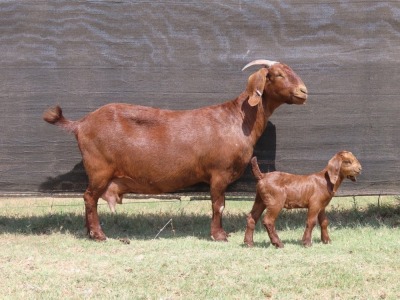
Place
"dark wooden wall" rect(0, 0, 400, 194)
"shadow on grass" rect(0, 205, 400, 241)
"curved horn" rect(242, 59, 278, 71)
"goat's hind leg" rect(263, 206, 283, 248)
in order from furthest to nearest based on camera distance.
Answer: "shadow on grass" rect(0, 205, 400, 241), "dark wooden wall" rect(0, 0, 400, 194), "curved horn" rect(242, 59, 278, 71), "goat's hind leg" rect(263, 206, 283, 248)

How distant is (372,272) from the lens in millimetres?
6207

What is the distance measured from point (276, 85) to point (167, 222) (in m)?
2.25

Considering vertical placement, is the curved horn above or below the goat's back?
above

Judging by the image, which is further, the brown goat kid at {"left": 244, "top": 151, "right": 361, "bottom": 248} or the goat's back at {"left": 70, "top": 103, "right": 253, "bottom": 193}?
the goat's back at {"left": 70, "top": 103, "right": 253, "bottom": 193}

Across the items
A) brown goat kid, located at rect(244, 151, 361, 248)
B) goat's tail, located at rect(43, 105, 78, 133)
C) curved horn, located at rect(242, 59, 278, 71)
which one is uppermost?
curved horn, located at rect(242, 59, 278, 71)

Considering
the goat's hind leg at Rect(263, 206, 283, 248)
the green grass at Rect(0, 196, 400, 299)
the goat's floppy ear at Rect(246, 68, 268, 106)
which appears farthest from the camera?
the goat's floppy ear at Rect(246, 68, 268, 106)

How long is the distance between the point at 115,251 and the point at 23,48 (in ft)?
8.64

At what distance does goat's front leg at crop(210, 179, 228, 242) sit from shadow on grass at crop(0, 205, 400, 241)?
269mm

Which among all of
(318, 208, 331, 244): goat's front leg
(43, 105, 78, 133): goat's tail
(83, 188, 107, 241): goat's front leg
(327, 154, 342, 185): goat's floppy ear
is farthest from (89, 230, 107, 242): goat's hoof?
(327, 154, 342, 185): goat's floppy ear

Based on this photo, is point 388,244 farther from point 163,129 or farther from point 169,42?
point 169,42

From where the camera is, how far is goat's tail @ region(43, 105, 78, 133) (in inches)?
303

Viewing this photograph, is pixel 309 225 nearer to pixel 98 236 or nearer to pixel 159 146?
pixel 159 146

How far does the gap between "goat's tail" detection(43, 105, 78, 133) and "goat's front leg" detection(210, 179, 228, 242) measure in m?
1.59

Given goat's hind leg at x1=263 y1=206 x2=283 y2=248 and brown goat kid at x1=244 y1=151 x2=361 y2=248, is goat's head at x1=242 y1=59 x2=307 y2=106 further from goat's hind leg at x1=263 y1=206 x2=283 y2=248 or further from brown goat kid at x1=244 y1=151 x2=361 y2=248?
goat's hind leg at x1=263 y1=206 x2=283 y2=248
